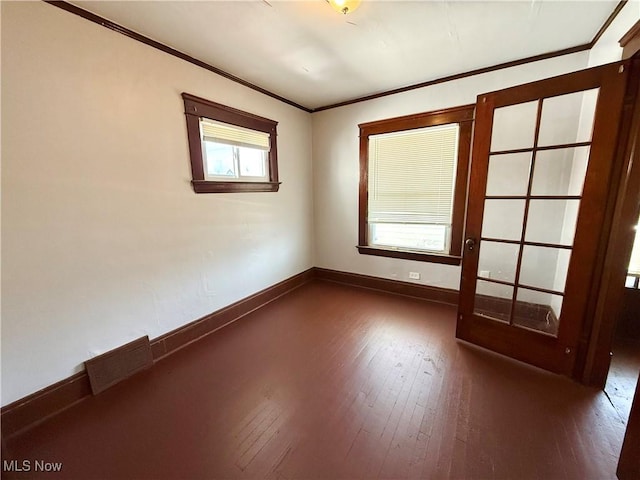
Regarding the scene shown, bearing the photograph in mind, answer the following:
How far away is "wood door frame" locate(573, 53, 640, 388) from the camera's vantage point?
153 centimetres

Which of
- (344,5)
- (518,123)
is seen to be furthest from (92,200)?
(518,123)

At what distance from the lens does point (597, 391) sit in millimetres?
1742

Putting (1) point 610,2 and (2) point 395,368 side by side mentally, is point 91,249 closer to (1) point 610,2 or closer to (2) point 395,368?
(2) point 395,368

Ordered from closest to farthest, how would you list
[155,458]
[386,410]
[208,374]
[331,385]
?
[155,458] → [386,410] → [331,385] → [208,374]

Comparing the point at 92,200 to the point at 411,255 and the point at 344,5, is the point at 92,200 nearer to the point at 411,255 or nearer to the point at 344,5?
the point at 344,5

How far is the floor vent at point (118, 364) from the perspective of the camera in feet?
6.03

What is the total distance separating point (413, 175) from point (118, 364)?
3394 mm

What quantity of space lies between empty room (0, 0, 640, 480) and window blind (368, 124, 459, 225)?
0.15 ft

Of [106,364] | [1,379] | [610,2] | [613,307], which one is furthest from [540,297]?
[1,379]

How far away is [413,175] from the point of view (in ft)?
10.3

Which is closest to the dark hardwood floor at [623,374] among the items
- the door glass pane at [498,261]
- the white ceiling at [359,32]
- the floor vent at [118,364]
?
the door glass pane at [498,261]

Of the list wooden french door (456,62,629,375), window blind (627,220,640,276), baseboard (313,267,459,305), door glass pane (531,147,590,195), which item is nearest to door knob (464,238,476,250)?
wooden french door (456,62,629,375)

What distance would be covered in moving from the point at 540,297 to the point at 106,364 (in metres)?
3.40

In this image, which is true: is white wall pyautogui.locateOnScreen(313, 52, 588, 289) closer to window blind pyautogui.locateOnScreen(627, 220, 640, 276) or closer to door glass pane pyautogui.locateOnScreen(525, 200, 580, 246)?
door glass pane pyautogui.locateOnScreen(525, 200, 580, 246)
